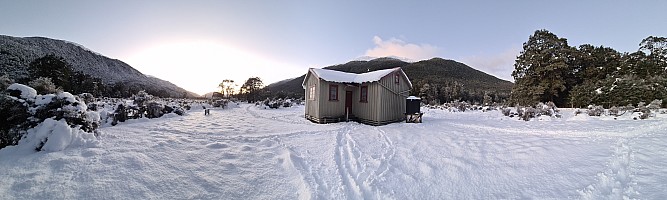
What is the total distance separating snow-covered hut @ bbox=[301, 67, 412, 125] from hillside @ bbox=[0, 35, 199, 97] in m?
27.5

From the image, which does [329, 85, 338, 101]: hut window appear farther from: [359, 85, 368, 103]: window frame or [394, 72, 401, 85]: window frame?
[394, 72, 401, 85]: window frame

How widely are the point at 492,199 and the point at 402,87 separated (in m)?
9.78

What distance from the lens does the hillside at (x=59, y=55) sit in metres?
35.5

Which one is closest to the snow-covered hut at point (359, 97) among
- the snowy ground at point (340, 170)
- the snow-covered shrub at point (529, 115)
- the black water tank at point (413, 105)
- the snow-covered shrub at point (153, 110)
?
the black water tank at point (413, 105)

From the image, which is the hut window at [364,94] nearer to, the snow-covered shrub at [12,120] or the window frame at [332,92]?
the window frame at [332,92]

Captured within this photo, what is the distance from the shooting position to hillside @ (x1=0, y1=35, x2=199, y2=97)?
35.5 meters

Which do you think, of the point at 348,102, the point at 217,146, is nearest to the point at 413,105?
the point at 348,102

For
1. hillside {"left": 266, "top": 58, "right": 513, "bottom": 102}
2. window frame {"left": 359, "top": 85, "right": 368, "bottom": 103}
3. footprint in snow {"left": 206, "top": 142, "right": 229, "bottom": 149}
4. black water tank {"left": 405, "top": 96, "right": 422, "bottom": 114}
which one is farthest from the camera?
hillside {"left": 266, "top": 58, "right": 513, "bottom": 102}

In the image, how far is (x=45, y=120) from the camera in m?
4.64

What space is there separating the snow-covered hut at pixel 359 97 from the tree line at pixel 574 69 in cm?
1568

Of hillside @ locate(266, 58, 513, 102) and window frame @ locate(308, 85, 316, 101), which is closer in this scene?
window frame @ locate(308, 85, 316, 101)

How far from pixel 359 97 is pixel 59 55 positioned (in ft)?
244

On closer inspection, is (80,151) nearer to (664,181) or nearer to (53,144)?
(53,144)

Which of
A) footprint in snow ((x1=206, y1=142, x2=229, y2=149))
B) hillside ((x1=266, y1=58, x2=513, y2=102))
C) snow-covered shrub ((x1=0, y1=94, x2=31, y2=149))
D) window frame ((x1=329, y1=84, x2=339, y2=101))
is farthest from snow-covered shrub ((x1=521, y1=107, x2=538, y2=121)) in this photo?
hillside ((x1=266, y1=58, x2=513, y2=102))
